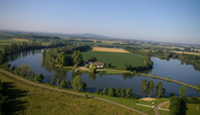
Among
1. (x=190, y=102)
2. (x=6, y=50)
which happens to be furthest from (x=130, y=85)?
(x=6, y=50)

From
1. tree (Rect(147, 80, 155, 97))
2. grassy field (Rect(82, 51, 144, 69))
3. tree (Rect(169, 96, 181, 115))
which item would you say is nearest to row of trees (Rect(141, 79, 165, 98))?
tree (Rect(147, 80, 155, 97))

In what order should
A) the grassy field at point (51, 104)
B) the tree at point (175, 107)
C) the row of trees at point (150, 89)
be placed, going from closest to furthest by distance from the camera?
1. the tree at point (175, 107)
2. the grassy field at point (51, 104)
3. the row of trees at point (150, 89)

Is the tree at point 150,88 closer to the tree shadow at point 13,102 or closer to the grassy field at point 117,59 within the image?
the tree shadow at point 13,102

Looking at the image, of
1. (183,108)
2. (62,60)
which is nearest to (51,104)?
(183,108)

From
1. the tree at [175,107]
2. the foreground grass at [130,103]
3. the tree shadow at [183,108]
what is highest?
the tree at [175,107]

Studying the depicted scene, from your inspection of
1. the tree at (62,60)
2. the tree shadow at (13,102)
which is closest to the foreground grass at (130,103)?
the tree shadow at (13,102)

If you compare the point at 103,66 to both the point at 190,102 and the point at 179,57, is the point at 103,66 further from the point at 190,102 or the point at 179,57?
the point at 179,57

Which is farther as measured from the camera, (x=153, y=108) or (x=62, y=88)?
(x=62, y=88)

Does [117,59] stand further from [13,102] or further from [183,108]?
[13,102]
